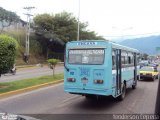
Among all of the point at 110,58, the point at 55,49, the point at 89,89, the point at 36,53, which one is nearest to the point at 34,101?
the point at 89,89

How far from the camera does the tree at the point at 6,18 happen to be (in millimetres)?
49287

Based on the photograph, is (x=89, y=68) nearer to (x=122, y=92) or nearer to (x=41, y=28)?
(x=122, y=92)

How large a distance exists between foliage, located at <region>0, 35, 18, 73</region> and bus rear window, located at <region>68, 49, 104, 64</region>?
15.4ft

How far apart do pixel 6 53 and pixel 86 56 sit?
556 centimetres

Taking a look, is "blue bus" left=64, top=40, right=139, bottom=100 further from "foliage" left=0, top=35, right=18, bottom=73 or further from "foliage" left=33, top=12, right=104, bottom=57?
"foliage" left=33, top=12, right=104, bottom=57

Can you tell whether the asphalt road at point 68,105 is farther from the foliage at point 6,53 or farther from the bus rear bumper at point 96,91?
the foliage at point 6,53

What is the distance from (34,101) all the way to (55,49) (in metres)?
48.4

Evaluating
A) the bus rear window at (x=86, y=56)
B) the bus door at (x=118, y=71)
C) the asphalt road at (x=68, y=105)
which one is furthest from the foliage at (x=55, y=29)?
the bus rear window at (x=86, y=56)

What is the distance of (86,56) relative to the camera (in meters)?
12.5

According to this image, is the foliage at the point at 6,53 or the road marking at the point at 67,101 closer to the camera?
the road marking at the point at 67,101

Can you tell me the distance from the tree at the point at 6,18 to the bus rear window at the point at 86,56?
3778 cm

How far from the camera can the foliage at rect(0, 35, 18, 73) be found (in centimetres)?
1605

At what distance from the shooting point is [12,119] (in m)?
4.39

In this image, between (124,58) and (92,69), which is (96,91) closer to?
(92,69)
